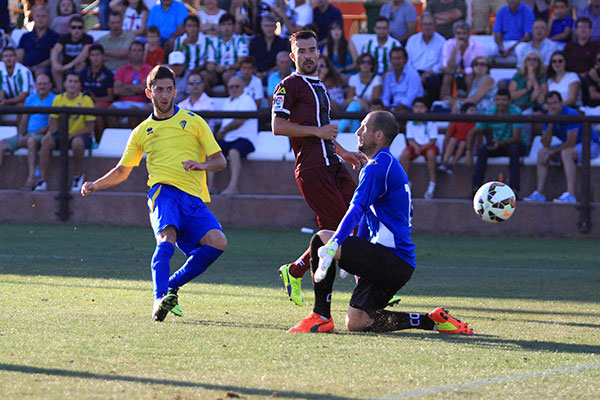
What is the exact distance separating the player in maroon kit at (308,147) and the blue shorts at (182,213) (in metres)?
0.74

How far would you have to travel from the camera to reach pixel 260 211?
1452 centimetres

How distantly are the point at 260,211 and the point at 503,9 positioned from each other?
568 cm

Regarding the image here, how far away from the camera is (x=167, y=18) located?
57.8 feet

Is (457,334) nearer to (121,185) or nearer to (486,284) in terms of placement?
(486,284)

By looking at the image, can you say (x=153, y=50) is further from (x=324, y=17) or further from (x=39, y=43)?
(x=324, y=17)

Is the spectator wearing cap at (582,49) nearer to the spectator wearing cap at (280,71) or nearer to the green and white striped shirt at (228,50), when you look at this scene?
the spectator wearing cap at (280,71)

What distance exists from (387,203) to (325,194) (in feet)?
4.16

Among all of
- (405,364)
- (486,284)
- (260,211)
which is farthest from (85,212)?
(405,364)

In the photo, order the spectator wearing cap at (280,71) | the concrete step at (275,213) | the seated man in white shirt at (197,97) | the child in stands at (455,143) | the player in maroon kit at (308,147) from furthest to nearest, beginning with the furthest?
the spectator wearing cap at (280,71), the seated man in white shirt at (197,97), the child in stands at (455,143), the concrete step at (275,213), the player in maroon kit at (308,147)

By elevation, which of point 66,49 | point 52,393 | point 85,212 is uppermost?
point 66,49

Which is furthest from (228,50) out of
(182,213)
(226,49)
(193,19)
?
(182,213)

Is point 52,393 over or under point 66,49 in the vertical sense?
under

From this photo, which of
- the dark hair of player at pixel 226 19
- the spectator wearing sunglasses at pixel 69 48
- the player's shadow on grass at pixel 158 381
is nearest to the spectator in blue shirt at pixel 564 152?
the dark hair of player at pixel 226 19

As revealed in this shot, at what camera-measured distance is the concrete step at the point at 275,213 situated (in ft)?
45.5
